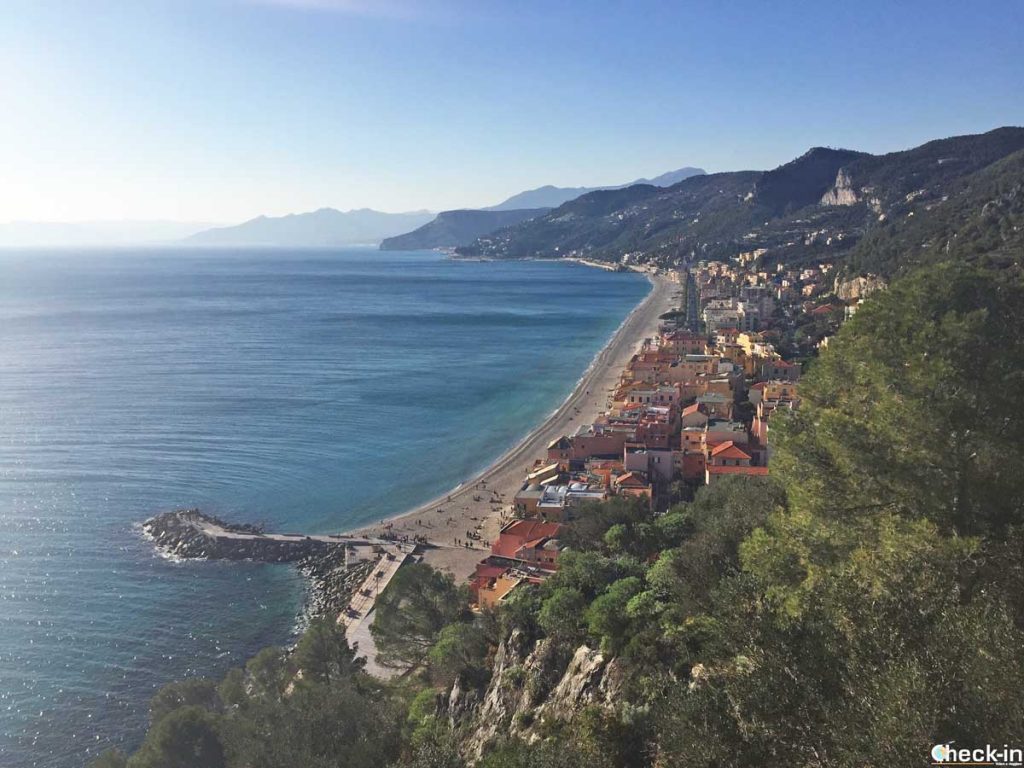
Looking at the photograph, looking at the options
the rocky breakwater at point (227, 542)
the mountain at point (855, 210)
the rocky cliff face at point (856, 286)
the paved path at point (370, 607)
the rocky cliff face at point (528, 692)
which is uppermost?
the mountain at point (855, 210)

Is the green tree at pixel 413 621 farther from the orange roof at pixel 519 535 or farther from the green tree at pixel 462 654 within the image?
the orange roof at pixel 519 535

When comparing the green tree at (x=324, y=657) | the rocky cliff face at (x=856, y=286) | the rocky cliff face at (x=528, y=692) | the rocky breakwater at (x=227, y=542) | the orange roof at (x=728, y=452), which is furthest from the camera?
the rocky cliff face at (x=856, y=286)

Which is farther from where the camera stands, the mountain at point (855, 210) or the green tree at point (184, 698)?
the mountain at point (855, 210)

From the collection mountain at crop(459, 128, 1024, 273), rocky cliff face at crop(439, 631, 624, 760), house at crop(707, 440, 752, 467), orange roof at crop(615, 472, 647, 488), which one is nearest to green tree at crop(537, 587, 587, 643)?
rocky cliff face at crop(439, 631, 624, 760)

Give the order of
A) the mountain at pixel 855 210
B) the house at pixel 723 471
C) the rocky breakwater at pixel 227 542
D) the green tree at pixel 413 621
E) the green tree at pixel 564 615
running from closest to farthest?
the green tree at pixel 564 615 < the green tree at pixel 413 621 < the rocky breakwater at pixel 227 542 < the house at pixel 723 471 < the mountain at pixel 855 210

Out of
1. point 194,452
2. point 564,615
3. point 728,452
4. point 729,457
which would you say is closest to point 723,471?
point 729,457

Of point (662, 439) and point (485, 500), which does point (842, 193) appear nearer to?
point (662, 439)

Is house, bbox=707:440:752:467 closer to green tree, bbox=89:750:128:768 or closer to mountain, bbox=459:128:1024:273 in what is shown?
green tree, bbox=89:750:128:768

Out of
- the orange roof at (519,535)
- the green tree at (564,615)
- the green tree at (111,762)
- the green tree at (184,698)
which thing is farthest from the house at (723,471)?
the green tree at (111,762)
